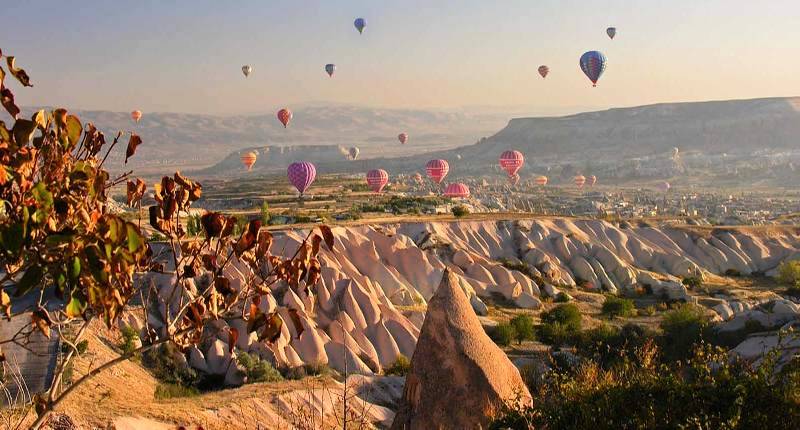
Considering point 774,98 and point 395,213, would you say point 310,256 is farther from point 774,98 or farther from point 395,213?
point 774,98

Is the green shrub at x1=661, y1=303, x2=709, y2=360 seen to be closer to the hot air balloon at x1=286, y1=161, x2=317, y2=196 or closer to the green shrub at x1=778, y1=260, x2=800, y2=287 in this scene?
the green shrub at x1=778, y1=260, x2=800, y2=287

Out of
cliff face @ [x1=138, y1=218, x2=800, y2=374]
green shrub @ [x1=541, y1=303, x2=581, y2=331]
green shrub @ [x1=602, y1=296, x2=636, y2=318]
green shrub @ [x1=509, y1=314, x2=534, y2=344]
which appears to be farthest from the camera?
green shrub @ [x1=602, y1=296, x2=636, y2=318]

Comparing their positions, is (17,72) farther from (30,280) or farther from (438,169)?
(438,169)

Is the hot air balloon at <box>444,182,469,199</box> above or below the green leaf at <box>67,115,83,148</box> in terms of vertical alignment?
above

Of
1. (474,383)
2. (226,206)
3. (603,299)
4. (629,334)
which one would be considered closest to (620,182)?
(226,206)

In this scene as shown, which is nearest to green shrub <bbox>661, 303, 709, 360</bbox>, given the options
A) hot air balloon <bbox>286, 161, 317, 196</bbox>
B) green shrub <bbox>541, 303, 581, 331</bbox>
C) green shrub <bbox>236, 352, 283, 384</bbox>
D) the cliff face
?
green shrub <bbox>541, 303, 581, 331</bbox>

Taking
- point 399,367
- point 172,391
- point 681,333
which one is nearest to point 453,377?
point 172,391

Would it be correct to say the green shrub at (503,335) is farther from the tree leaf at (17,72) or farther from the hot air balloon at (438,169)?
the hot air balloon at (438,169)

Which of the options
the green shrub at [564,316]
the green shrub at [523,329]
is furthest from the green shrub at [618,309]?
the green shrub at [523,329]
